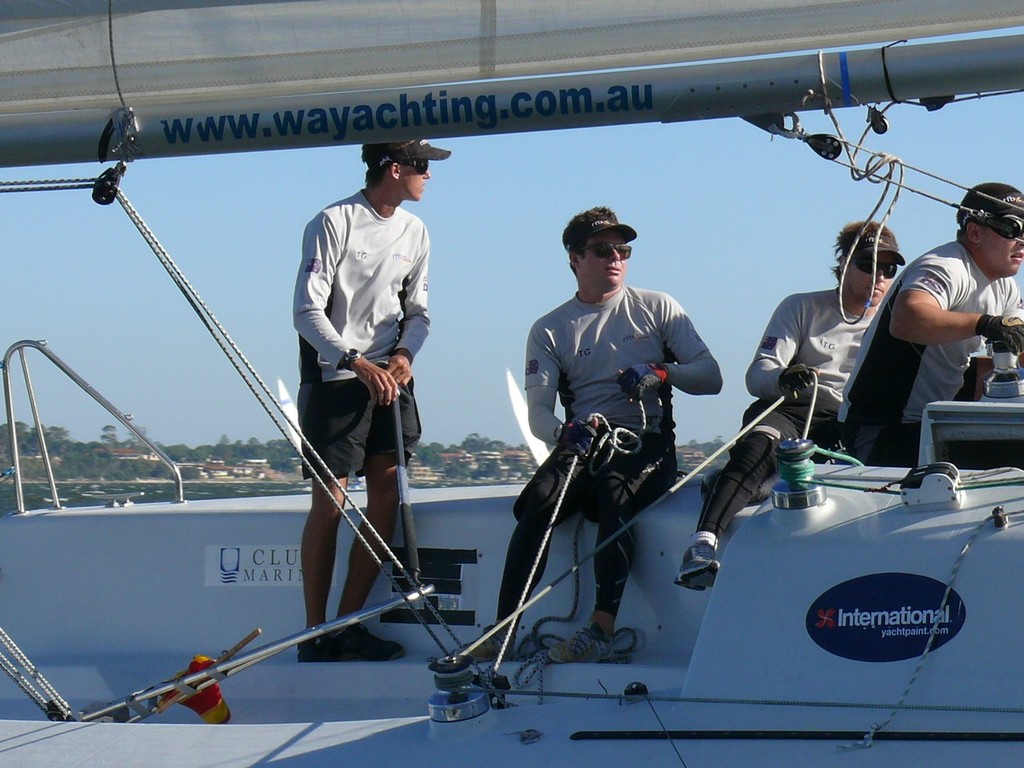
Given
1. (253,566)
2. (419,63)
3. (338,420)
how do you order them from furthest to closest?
1. (253,566)
2. (338,420)
3. (419,63)

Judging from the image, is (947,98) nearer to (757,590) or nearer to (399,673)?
(757,590)

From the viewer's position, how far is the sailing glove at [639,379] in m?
4.01

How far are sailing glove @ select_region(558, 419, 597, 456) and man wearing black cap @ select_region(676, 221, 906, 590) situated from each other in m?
0.41

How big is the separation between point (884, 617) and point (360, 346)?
6.91 feet

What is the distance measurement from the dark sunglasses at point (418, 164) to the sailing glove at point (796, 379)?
1.27 metres

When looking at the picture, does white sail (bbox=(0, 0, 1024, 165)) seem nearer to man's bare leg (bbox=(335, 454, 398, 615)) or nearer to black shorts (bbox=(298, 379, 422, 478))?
black shorts (bbox=(298, 379, 422, 478))

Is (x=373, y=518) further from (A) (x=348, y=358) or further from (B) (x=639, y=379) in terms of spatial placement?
(B) (x=639, y=379)

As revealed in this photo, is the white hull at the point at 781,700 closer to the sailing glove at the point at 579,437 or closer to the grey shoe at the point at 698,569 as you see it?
the grey shoe at the point at 698,569

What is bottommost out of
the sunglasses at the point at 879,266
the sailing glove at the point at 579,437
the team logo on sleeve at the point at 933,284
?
the sailing glove at the point at 579,437

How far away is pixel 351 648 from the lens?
4.21 m

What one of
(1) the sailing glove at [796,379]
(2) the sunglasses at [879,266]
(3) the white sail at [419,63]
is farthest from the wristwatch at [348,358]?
(2) the sunglasses at [879,266]

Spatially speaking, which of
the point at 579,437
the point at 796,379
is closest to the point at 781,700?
the point at 579,437

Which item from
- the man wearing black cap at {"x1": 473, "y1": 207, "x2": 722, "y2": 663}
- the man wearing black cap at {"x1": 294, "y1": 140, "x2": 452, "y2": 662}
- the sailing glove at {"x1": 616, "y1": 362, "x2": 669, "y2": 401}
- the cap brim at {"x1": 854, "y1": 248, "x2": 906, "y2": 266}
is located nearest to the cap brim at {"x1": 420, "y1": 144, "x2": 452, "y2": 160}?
the man wearing black cap at {"x1": 294, "y1": 140, "x2": 452, "y2": 662}

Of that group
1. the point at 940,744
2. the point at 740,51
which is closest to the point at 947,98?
the point at 740,51
